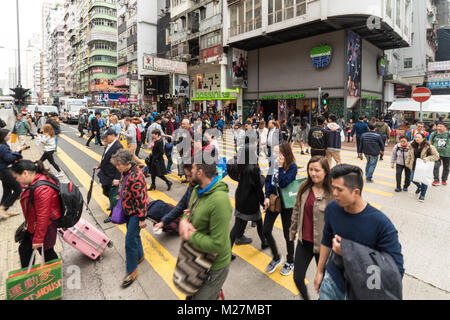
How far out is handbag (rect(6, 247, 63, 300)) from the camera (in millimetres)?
2766

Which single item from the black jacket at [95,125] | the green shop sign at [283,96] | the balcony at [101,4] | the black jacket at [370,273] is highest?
the balcony at [101,4]

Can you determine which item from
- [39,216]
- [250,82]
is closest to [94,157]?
Result: [39,216]

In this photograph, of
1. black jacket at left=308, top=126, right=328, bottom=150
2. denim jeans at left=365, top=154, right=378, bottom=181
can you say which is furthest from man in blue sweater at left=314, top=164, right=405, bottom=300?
denim jeans at left=365, top=154, right=378, bottom=181

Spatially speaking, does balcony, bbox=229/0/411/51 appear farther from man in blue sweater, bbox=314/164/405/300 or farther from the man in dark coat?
man in blue sweater, bbox=314/164/405/300

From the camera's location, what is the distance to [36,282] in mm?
2904

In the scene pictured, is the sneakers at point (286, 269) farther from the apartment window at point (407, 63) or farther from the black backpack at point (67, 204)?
the apartment window at point (407, 63)

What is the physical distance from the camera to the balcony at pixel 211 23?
92.9 ft

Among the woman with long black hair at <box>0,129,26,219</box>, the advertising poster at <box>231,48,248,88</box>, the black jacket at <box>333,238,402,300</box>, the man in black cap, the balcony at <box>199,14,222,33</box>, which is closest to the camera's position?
the black jacket at <box>333,238,402,300</box>

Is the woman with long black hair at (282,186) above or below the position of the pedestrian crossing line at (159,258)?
above

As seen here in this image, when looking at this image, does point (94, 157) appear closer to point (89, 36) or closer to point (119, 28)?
point (119, 28)

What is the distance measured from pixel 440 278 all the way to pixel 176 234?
12.9 feet

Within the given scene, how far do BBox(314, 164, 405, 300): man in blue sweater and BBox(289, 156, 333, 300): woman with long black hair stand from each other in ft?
1.61

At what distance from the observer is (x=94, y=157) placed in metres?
12.3

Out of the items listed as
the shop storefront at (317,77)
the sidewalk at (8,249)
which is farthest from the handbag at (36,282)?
the shop storefront at (317,77)
